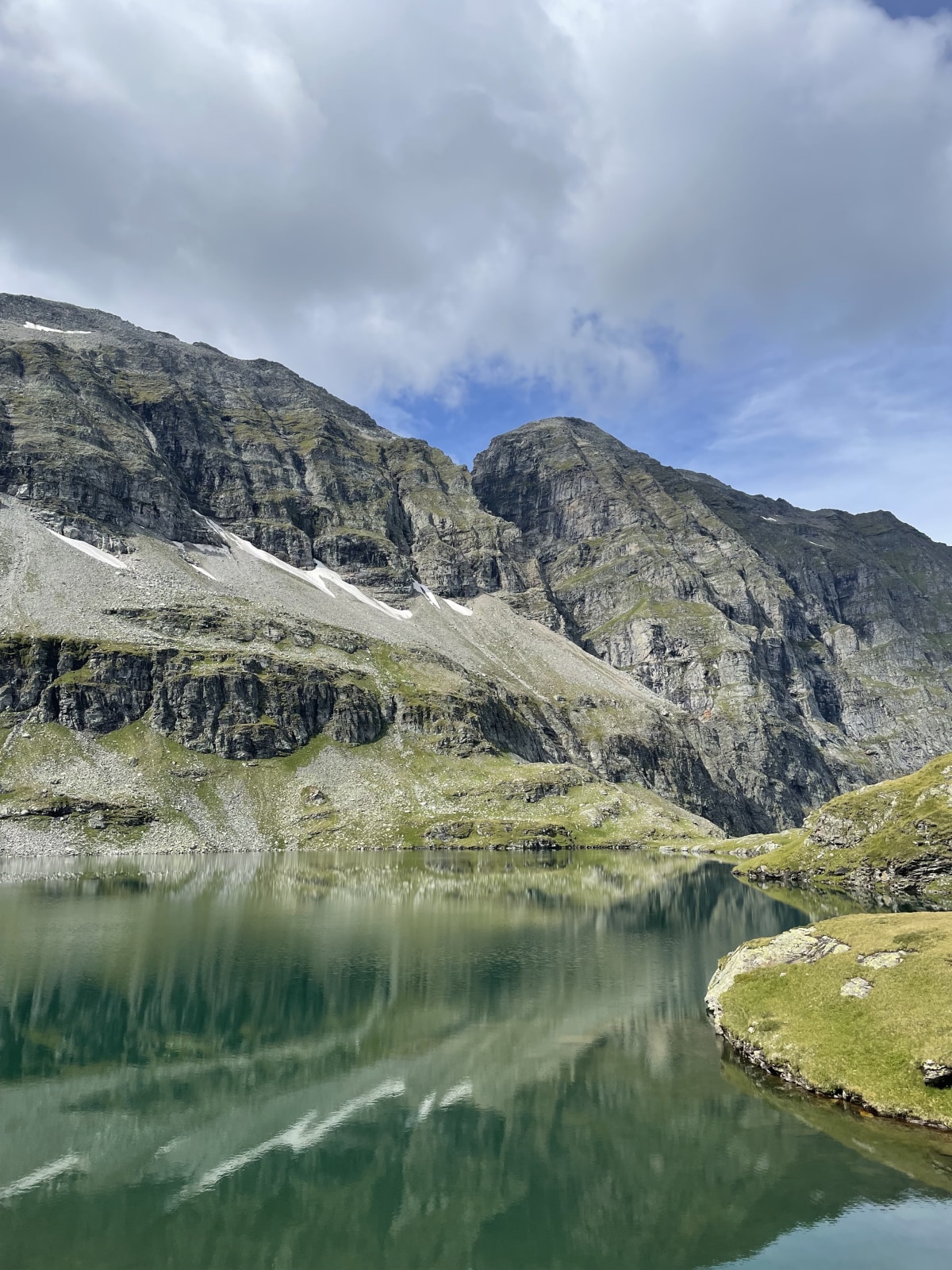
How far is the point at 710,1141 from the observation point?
2708cm

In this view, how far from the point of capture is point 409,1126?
1139 inches

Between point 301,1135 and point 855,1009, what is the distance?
2403cm

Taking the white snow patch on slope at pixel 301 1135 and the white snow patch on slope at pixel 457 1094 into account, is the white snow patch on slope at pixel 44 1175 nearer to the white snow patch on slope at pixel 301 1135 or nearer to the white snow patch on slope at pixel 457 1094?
the white snow patch on slope at pixel 301 1135

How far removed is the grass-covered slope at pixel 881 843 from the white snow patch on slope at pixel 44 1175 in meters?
95.0

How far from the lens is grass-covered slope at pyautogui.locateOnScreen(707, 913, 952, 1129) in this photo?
2875 cm

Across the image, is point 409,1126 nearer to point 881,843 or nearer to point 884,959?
point 884,959

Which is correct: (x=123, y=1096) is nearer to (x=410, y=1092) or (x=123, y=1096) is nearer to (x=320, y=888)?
(x=410, y=1092)

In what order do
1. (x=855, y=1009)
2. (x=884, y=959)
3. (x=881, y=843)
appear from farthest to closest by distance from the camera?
(x=881, y=843), (x=884, y=959), (x=855, y=1009)

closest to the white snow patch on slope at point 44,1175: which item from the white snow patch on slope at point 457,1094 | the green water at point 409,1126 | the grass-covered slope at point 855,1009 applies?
the green water at point 409,1126

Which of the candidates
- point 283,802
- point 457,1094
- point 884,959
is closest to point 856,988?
point 884,959

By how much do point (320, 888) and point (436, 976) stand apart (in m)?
Answer: 49.8

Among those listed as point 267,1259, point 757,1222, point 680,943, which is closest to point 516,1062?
point 757,1222

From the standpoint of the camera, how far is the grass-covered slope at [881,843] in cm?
9675

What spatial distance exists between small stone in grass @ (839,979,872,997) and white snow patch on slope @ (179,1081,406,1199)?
67.5ft
